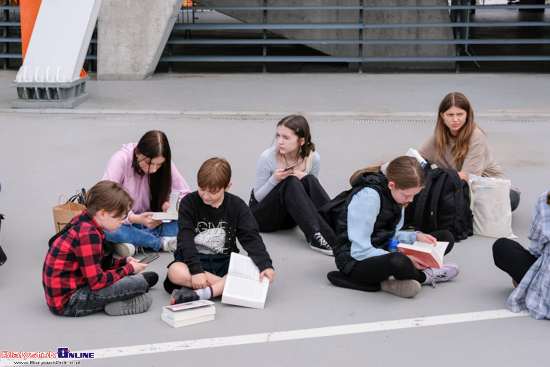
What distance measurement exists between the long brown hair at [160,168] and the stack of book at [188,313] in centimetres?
129

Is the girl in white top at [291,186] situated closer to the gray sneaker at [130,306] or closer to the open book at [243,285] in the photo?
A: the open book at [243,285]

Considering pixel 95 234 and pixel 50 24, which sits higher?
pixel 50 24

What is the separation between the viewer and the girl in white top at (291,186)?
18.4ft

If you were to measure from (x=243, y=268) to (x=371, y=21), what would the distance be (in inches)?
446

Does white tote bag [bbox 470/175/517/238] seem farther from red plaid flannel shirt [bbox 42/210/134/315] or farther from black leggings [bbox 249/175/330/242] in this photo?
red plaid flannel shirt [bbox 42/210/134/315]

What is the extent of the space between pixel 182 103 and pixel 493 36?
1283cm

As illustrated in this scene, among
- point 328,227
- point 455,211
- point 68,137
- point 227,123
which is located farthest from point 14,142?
point 455,211

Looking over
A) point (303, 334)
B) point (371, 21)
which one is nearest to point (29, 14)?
point (371, 21)

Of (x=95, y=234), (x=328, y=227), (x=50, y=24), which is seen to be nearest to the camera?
(x=95, y=234)

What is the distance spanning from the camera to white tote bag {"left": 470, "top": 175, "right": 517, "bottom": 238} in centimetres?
585

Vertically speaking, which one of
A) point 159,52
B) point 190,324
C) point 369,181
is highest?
point 159,52

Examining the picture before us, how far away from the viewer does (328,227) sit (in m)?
5.61

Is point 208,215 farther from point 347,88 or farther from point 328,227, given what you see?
point 347,88

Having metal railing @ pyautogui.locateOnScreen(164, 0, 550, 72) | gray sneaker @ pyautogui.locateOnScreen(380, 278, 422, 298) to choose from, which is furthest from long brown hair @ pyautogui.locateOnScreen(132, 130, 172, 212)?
metal railing @ pyautogui.locateOnScreen(164, 0, 550, 72)
